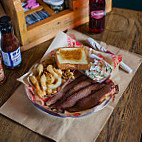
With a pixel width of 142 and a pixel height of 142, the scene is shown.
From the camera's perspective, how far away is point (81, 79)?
39.6 inches

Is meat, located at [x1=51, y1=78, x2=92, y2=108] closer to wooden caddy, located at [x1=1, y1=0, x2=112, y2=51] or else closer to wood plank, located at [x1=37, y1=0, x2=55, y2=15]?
wooden caddy, located at [x1=1, y1=0, x2=112, y2=51]

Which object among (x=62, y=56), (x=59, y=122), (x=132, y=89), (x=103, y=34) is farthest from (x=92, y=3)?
(x=59, y=122)

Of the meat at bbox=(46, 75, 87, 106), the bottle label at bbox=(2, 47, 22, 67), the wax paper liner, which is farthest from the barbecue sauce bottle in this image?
the meat at bbox=(46, 75, 87, 106)

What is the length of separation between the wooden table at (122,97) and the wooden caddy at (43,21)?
0.15 feet

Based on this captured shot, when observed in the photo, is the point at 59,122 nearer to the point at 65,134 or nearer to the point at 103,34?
the point at 65,134

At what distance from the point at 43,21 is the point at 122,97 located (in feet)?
1.97

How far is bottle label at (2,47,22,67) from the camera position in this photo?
1031 millimetres

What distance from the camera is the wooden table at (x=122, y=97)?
0.86 m

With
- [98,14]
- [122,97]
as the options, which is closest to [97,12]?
[98,14]

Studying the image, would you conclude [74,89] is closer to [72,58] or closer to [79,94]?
[79,94]

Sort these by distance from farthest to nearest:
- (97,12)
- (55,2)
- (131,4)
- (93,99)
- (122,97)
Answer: (131,4), (55,2), (97,12), (122,97), (93,99)

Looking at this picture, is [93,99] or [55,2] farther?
[55,2]

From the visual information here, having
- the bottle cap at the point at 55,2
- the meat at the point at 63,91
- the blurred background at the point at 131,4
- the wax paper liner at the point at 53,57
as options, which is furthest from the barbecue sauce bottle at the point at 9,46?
the blurred background at the point at 131,4

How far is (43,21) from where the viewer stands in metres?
1.25
